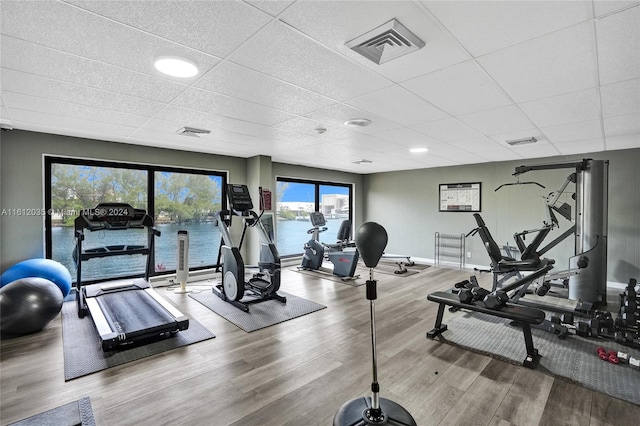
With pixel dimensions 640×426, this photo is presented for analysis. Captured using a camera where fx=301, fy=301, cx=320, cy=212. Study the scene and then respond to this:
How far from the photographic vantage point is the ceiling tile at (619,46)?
1546 mm

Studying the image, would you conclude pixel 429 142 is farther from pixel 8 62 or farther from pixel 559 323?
pixel 8 62

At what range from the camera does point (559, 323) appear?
3.23 meters

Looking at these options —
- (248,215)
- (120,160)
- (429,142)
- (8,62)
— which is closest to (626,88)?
(429,142)

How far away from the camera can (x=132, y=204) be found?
190 inches

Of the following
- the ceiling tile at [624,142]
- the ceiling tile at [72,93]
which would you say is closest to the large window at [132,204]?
the ceiling tile at [72,93]

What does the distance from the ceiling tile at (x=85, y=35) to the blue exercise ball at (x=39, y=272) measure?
9.46 ft

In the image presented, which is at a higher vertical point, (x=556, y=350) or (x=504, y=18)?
(x=504, y=18)

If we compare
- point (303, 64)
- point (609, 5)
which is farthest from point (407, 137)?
point (609, 5)

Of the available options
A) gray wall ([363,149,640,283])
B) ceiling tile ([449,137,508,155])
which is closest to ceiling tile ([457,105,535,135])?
ceiling tile ([449,137,508,155])

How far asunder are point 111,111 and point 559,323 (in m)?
5.21

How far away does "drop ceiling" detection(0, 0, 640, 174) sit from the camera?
151cm

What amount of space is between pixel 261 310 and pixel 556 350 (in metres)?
3.14

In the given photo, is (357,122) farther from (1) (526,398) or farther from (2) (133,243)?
(2) (133,243)

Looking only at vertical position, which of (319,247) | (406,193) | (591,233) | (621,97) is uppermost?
(621,97)
